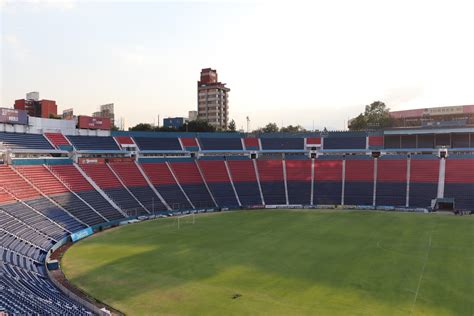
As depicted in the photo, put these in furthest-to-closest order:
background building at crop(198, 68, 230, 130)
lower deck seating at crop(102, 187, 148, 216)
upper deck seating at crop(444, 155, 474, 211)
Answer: background building at crop(198, 68, 230, 130) < upper deck seating at crop(444, 155, 474, 211) < lower deck seating at crop(102, 187, 148, 216)

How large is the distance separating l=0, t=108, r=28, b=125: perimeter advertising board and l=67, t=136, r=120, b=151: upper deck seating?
9.07m

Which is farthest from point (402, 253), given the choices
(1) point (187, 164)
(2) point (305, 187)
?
(1) point (187, 164)

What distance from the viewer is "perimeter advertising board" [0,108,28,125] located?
201 ft

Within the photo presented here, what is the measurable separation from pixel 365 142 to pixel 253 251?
53.8m

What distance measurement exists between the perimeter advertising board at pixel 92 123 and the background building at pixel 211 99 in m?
104

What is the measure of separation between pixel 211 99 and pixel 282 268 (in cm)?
15488

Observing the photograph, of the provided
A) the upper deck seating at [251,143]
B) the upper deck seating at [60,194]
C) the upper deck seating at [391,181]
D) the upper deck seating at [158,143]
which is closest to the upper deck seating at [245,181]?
the upper deck seating at [251,143]

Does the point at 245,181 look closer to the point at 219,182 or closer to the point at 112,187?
the point at 219,182

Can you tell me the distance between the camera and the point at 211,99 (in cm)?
18412

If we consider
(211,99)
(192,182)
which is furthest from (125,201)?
(211,99)

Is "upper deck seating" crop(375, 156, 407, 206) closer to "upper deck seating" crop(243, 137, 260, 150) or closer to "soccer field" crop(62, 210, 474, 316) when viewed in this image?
"soccer field" crop(62, 210, 474, 316)

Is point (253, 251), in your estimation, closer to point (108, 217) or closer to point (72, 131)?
point (108, 217)

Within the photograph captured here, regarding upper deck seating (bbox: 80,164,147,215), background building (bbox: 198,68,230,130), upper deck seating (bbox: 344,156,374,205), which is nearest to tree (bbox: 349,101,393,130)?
upper deck seating (bbox: 344,156,374,205)

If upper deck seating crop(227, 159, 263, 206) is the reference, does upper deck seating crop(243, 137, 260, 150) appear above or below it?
above
